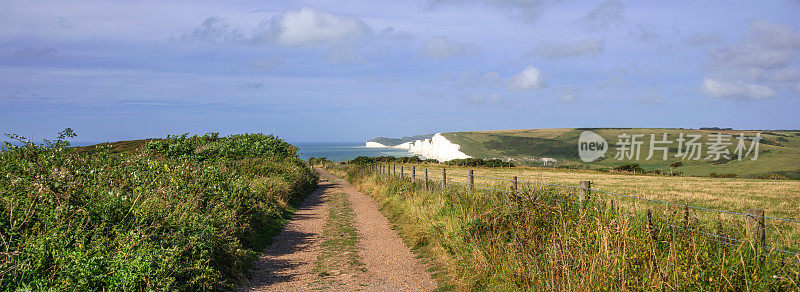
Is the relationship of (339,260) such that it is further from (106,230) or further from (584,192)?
(584,192)

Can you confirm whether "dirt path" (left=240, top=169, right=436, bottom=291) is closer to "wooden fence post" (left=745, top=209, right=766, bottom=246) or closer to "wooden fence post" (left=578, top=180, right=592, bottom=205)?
"wooden fence post" (left=578, top=180, right=592, bottom=205)

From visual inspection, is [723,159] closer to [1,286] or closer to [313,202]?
[313,202]

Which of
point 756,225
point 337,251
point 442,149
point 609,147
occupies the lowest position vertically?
point 337,251

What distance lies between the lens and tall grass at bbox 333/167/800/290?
4176 mm

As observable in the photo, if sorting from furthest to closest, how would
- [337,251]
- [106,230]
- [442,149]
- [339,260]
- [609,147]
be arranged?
[609,147] → [442,149] → [337,251] → [339,260] → [106,230]

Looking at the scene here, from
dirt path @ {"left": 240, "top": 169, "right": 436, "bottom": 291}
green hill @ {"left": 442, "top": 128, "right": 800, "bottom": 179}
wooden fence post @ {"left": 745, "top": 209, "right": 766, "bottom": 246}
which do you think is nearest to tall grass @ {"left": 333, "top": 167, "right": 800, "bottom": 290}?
wooden fence post @ {"left": 745, "top": 209, "right": 766, "bottom": 246}

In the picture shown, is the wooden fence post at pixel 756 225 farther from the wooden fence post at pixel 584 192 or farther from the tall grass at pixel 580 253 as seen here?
the wooden fence post at pixel 584 192

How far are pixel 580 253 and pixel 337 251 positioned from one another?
498 cm

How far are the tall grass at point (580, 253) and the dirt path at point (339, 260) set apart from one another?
60cm

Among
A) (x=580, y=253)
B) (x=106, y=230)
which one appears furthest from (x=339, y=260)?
(x=580, y=253)

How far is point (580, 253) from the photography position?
4.84m

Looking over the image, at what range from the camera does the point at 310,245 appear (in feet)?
30.7

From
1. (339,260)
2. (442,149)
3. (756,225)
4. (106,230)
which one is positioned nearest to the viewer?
(756,225)

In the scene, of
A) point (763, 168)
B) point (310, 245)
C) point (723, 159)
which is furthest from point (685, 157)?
point (310, 245)
